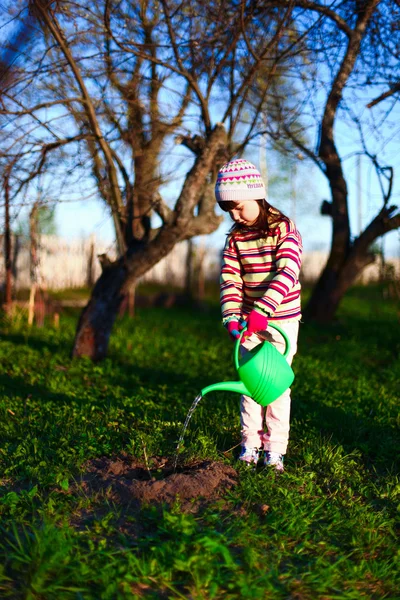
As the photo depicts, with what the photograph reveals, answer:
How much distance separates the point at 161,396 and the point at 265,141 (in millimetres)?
2991

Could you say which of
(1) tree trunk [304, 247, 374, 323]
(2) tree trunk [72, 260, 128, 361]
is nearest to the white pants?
(2) tree trunk [72, 260, 128, 361]

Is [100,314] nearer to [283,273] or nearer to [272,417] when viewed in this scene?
[272,417]

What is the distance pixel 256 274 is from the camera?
11.7ft

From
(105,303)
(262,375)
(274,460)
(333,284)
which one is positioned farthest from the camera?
(333,284)

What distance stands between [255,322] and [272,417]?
2.12 feet

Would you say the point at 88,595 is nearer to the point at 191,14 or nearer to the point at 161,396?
the point at 161,396

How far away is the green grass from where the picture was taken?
2.39m

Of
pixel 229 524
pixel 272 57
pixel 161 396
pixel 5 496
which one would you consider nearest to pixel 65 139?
pixel 272 57

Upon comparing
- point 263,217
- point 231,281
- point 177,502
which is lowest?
point 177,502

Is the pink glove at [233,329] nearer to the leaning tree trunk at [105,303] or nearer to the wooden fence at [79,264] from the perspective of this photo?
the leaning tree trunk at [105,303]

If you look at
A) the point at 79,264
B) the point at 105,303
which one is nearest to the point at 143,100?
the point at 105,303

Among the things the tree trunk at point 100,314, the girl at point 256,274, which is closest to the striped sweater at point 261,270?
the girl at point 256,274

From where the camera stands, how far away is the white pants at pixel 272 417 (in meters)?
3.56

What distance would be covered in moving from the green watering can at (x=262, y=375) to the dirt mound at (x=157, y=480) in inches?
16.6
